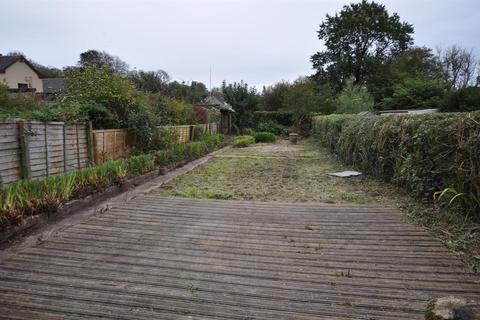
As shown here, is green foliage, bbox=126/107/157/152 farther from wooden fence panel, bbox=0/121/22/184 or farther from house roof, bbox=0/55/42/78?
house roof, bbox=0/55/42/78

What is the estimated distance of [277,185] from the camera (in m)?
7.23

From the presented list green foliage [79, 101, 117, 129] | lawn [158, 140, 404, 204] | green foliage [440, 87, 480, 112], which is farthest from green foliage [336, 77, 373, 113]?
green foliage [79, 101, 117, 129]

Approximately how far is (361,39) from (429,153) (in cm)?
2996

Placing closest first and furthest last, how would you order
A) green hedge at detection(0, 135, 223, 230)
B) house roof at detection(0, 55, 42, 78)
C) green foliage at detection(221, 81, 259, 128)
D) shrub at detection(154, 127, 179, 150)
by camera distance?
green hedge at detection(0, 135, 223, 230) → shrub at detection(154, 127, 179, 150) → green foliage at detection(221, 81, 259, 128) → house roof at detection(0, 55, 42, 78)

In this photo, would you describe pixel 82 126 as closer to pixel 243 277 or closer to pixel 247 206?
pixel 247 206

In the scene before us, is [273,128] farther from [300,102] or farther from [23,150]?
[23,150]

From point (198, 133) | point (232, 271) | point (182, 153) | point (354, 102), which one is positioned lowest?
point (232, 271)

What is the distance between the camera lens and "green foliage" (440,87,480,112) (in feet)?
41.8

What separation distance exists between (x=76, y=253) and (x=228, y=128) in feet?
73.4

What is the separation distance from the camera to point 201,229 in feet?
13.5

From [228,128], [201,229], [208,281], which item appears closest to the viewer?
[208,281]

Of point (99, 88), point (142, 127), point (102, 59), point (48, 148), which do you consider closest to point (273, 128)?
point (142, 127)

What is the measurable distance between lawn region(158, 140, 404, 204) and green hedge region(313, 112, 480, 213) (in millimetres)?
553

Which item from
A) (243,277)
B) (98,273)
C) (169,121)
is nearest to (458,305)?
(243,277)
